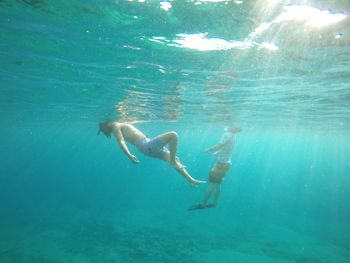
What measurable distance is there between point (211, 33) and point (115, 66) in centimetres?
622

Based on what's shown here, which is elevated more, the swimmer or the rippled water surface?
the rippled water surface

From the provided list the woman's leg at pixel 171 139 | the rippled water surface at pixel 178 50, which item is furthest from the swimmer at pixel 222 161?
the woman's leg at pixel 171 139

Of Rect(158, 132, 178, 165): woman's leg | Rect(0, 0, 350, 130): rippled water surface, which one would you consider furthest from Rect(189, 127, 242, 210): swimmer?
Rect(158, 132, 178, 165): woman's leg

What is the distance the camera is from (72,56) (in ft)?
42.8

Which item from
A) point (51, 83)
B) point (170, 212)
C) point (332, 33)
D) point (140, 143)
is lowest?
point (170, 212)

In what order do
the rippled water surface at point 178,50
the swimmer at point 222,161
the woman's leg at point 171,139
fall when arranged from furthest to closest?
the swimmer at point 222,161
the rippled water surface at point 178,50
the woman's leg at point 171,139

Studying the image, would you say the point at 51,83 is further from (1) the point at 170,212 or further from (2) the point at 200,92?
(1) the point at 170,212

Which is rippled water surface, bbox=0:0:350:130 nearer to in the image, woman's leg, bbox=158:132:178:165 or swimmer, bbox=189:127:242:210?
swimmer, bbox=189:127:242:210

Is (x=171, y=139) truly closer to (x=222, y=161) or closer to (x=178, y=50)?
(x=178, y=50)

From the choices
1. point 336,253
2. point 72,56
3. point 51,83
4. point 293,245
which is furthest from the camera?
point 293,245

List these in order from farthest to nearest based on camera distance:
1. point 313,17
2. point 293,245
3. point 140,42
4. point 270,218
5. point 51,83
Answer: point 270,218, point 293,245, point 51,83, point 140,42, point 313,17

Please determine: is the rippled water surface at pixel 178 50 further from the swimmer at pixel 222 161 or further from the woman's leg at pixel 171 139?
the woman's leg at pixel 171 139

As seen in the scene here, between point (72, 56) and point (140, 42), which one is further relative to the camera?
point (72, 56)

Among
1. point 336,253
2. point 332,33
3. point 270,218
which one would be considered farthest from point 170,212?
point 332,33
